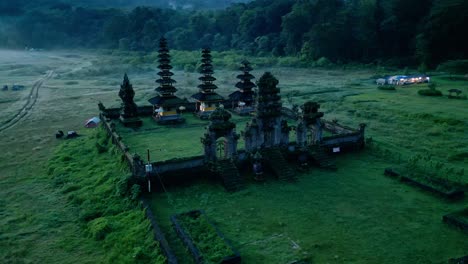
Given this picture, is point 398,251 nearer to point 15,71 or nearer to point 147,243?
point 147,243

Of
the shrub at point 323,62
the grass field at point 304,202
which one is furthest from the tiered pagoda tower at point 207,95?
the shrub at point 323,62

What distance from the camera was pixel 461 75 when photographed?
6312 centimetres

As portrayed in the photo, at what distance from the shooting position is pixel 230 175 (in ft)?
78.0

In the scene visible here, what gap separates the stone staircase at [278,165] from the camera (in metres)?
24.4

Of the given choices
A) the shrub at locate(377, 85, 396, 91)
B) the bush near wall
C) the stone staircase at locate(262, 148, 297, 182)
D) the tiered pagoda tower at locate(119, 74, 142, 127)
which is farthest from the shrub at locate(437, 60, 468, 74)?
the bush near wall

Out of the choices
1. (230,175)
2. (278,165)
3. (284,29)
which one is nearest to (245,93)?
(278,165)

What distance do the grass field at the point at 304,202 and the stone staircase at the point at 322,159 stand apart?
26.0 inches

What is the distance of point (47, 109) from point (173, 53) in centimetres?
6833

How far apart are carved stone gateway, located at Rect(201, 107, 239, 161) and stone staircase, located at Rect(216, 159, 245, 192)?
0.51m

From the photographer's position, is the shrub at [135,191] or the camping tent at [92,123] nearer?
the shrub at [135,191]

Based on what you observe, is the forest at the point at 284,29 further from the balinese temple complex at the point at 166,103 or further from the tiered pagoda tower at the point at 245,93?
the balinese temple complex at the point at 166,103

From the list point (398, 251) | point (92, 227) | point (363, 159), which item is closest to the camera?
point (398, 251)

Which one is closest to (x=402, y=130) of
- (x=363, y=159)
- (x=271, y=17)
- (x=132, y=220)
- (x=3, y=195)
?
(x=363, y=159)

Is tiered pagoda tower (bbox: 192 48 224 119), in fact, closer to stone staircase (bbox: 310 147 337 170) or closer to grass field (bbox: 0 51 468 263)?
grass field (bbox: 0 51 468 263)
